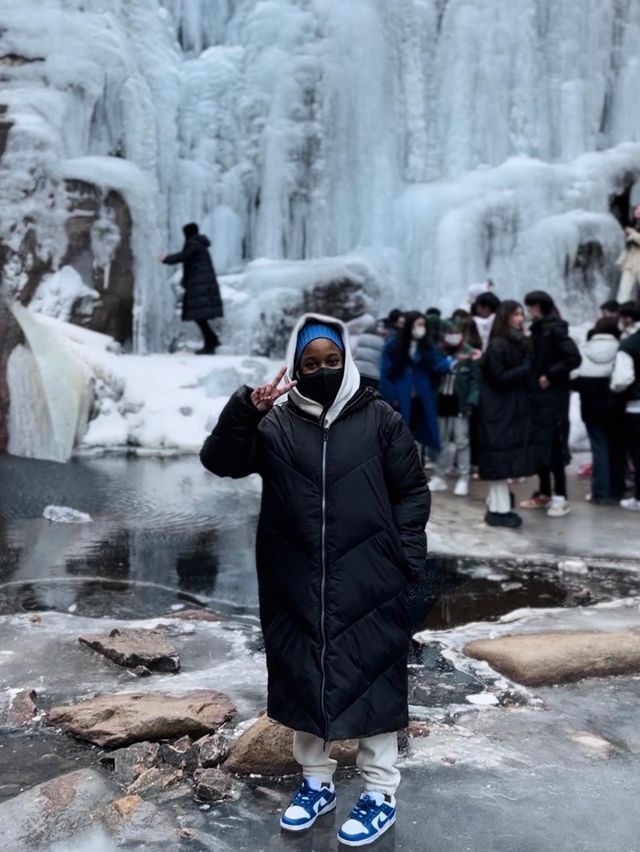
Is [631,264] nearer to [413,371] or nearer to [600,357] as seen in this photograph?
[600,357]

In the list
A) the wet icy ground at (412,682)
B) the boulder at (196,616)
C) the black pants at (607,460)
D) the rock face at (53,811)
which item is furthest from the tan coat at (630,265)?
the rock face at (53,811)

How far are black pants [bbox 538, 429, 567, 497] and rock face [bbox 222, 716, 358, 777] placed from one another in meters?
5.22

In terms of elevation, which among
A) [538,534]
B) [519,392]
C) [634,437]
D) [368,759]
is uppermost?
[519,392]

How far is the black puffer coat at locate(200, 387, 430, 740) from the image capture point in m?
2.90

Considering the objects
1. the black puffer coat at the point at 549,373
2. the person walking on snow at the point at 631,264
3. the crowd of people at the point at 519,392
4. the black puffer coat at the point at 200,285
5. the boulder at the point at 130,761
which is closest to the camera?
the boulder at the point at 130,761

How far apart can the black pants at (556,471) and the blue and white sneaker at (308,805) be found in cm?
557

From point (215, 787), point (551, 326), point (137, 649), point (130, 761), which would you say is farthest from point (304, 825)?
point (551, 326)

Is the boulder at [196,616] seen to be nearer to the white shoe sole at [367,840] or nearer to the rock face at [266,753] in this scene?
the rock face at [266,753]

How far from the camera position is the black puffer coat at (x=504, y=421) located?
7.52m

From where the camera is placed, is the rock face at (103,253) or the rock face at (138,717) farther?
the rock face at (103,253)

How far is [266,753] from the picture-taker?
134 inches

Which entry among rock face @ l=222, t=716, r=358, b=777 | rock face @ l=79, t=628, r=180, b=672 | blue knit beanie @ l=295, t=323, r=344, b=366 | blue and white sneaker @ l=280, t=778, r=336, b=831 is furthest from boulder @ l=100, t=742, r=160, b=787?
blue knit beanie @ l=295, t=323, r=344, b=366

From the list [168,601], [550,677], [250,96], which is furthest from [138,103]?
[550,677]

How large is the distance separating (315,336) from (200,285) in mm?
11381
